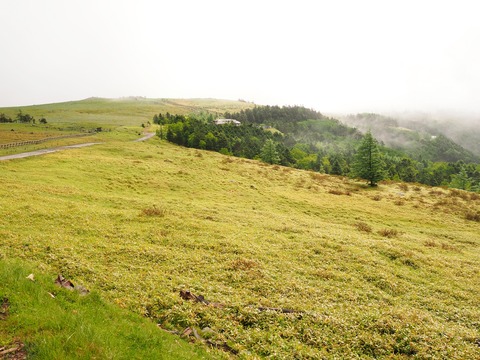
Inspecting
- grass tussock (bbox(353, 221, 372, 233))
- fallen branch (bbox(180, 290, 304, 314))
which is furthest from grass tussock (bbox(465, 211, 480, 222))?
fallen branch (bbox(180, 290, 304, 314))

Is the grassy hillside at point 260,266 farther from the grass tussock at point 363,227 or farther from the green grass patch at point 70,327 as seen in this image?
the green grass patch at point 70,327

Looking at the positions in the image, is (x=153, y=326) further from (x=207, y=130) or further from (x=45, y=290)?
(x=207, y=130)

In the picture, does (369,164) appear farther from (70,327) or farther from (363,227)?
(70,327)

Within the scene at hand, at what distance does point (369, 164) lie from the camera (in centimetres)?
6694

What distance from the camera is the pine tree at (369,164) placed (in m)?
65.8

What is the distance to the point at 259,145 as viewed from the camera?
14325 centimetres

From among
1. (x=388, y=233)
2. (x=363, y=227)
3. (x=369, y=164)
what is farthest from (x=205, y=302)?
(x=369, y=164)

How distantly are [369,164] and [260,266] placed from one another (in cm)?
5832

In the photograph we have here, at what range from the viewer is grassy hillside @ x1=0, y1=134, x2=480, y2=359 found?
1259 centimetres

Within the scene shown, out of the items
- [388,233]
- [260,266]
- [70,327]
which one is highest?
[70,327]

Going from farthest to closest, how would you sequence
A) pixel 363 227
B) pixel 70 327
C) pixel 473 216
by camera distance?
pixel 473 216, pixel 363 227, pixel 70 327

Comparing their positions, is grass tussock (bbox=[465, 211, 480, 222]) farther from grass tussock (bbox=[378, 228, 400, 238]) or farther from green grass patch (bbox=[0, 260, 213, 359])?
green grass patch (bbox=[0, 260, 213, 359])

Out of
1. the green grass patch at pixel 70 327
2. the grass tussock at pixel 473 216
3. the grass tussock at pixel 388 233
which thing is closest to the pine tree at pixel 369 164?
the grass tussock at pixel 473 216

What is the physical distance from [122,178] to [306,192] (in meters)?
33.3
